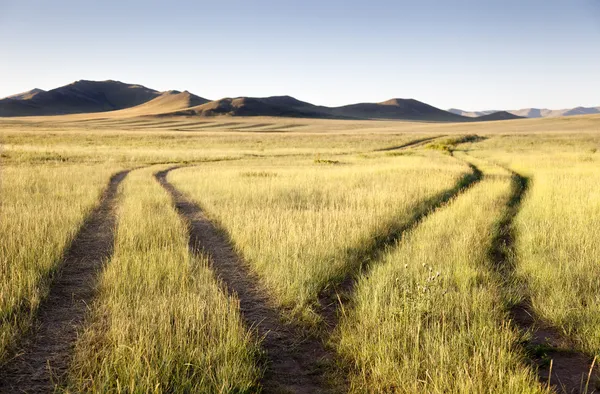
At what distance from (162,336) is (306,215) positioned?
6736mm

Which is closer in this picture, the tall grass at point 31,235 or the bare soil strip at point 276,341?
the bare soil strip at point 276,341

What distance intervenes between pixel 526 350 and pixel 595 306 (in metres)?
1.32

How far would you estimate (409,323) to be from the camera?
464cm

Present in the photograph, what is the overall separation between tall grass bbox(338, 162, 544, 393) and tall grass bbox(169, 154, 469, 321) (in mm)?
835

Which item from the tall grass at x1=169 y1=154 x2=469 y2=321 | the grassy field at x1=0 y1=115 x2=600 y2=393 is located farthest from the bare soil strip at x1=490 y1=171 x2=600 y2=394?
the tall grass at x1=169 y1=154 x2=469 y2=321

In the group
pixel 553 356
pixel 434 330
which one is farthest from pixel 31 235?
pixel 553 356

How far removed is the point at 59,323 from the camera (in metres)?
4.93

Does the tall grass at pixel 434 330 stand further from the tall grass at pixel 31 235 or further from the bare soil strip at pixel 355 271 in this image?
the tall grass at pixel 31 235

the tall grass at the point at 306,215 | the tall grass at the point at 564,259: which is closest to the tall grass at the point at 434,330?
the tall grass at the point at 564,259

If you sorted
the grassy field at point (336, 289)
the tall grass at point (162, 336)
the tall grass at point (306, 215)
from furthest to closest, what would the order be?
the tall grass at point (306, 215) → the grassy field at point (336, 289) → the tall grass at point (162, 336)

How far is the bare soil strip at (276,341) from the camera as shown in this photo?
12.9 ft

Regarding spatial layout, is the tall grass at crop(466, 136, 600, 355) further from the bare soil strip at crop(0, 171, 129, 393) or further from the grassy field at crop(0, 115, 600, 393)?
the bare soil strip at crop(0, 171, 129, 393)

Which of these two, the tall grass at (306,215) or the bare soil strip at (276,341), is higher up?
the tall grass at (306,215)

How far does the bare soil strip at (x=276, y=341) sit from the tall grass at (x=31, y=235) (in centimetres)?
236
